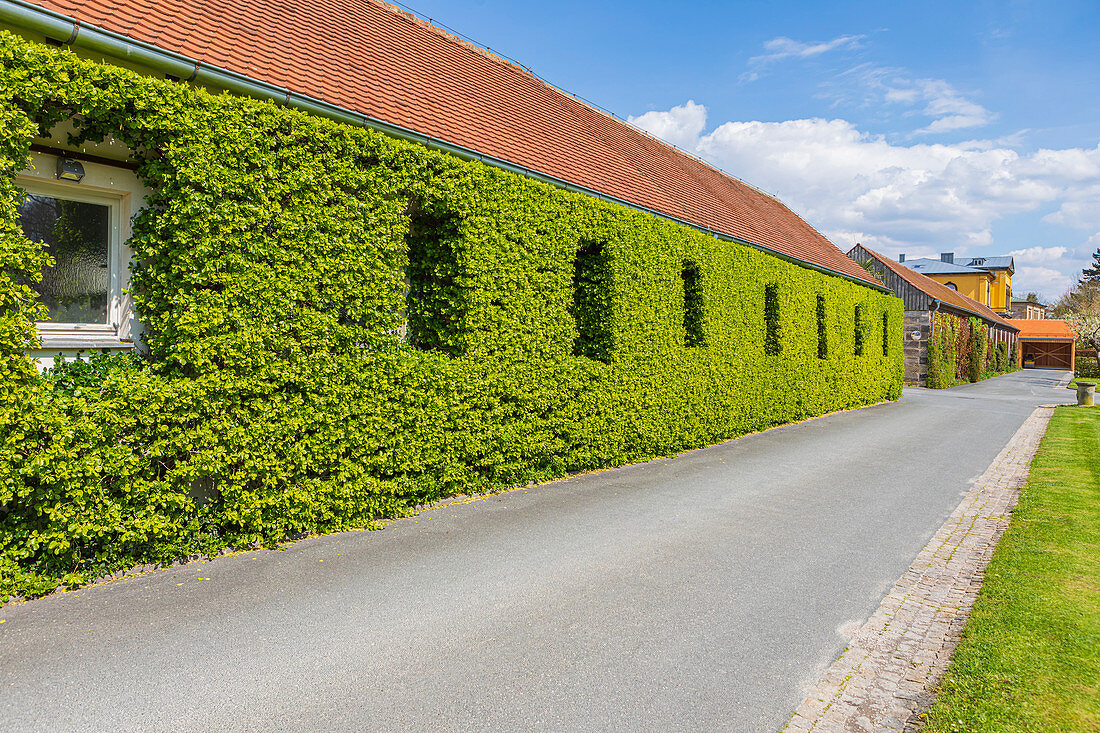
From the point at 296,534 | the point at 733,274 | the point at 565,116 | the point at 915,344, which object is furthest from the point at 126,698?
the point at 915,344

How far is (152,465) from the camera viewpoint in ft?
17.6

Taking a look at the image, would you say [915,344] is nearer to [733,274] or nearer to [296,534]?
[733,274]

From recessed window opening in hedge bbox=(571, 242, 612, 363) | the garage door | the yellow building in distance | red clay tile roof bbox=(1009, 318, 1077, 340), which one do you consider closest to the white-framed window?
recessed window opening in hedge bbox=(571, 242, 612, 363)

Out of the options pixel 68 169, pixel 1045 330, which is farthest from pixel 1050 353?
pixel 68 169

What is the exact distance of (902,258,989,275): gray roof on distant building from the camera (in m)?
70.7

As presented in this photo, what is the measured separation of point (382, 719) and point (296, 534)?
3235 millimetres

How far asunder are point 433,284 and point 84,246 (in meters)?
3.55

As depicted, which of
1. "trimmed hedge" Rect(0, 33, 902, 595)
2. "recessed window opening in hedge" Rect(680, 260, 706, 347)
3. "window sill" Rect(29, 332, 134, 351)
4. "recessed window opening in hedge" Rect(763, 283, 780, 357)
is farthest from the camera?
"recessed window opening in hedge" Rect(763, 283, 780, 357)

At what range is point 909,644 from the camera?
4.46m

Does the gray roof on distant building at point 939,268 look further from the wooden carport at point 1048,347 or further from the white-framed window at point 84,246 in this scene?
the white-framed window at point 84,246

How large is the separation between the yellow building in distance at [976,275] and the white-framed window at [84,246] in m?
73.0

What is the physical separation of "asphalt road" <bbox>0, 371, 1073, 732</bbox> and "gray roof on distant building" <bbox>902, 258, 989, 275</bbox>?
75.5m

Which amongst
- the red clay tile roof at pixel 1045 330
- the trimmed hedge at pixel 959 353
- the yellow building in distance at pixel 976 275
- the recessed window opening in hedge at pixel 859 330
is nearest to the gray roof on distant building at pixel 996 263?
the yellow building in distance at pixel 976 275

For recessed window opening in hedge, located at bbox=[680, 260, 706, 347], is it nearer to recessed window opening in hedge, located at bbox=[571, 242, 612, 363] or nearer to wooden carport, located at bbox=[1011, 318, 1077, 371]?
recessed window opening in hedge, located at bbox=[571, 242, 612, 363]
